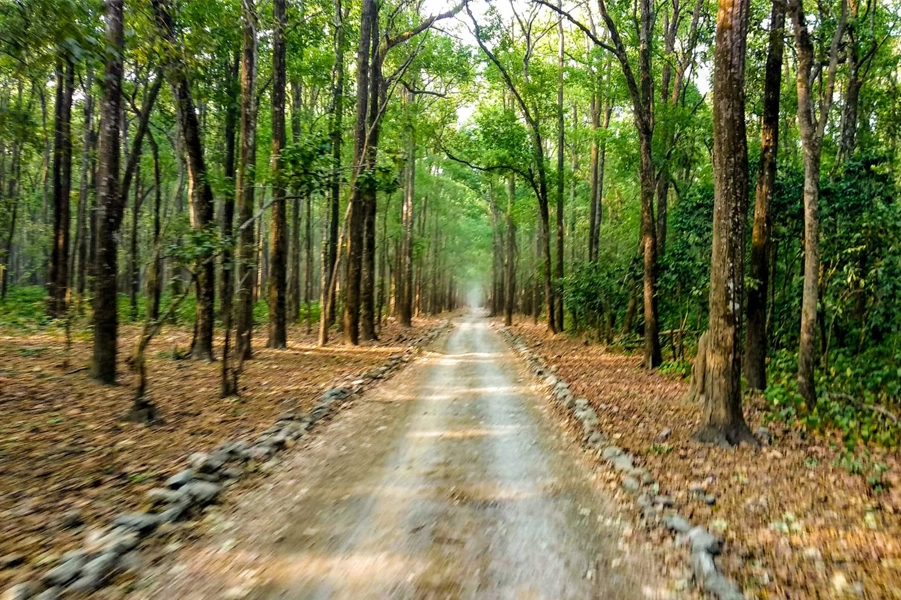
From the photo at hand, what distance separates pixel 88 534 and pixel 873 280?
1066cm

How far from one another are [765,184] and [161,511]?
9.24m

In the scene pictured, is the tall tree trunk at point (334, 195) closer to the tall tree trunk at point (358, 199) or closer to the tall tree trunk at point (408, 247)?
the tall tree trunk at point (358, 199)

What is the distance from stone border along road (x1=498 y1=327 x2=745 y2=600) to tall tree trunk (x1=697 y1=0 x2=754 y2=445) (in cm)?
137

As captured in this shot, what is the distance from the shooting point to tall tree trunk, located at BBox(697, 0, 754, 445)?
6742 mm

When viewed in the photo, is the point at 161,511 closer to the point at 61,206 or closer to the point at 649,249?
the point at 649,249

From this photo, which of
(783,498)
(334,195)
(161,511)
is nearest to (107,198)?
(161,511)

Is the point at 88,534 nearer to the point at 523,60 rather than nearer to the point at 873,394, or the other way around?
the point at 873,394

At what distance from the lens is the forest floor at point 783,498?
381cm

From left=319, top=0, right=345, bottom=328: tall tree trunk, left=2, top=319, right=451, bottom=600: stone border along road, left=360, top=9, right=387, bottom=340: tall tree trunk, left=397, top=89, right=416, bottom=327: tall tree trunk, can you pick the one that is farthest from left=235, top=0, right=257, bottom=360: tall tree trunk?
left=397, top=89, right=416, bottom=327: tall tree trunk

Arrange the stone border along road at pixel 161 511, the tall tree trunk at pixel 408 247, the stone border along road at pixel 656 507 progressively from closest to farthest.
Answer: the stone border along road at pixel 161 511 → the stone border along road at pixel 656 507 → the tall tree trunk at pixel 408 247

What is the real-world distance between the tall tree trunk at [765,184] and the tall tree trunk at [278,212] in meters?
8.02

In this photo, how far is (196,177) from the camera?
34.7ft

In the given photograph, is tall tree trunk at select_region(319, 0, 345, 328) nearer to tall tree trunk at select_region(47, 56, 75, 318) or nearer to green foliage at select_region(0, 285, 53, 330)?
green foliage at select_region(0, 285, 53, 330)

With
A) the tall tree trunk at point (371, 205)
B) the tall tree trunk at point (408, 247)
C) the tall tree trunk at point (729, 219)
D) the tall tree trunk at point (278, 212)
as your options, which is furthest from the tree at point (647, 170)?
the tall tree trunk at point (408, 247)
